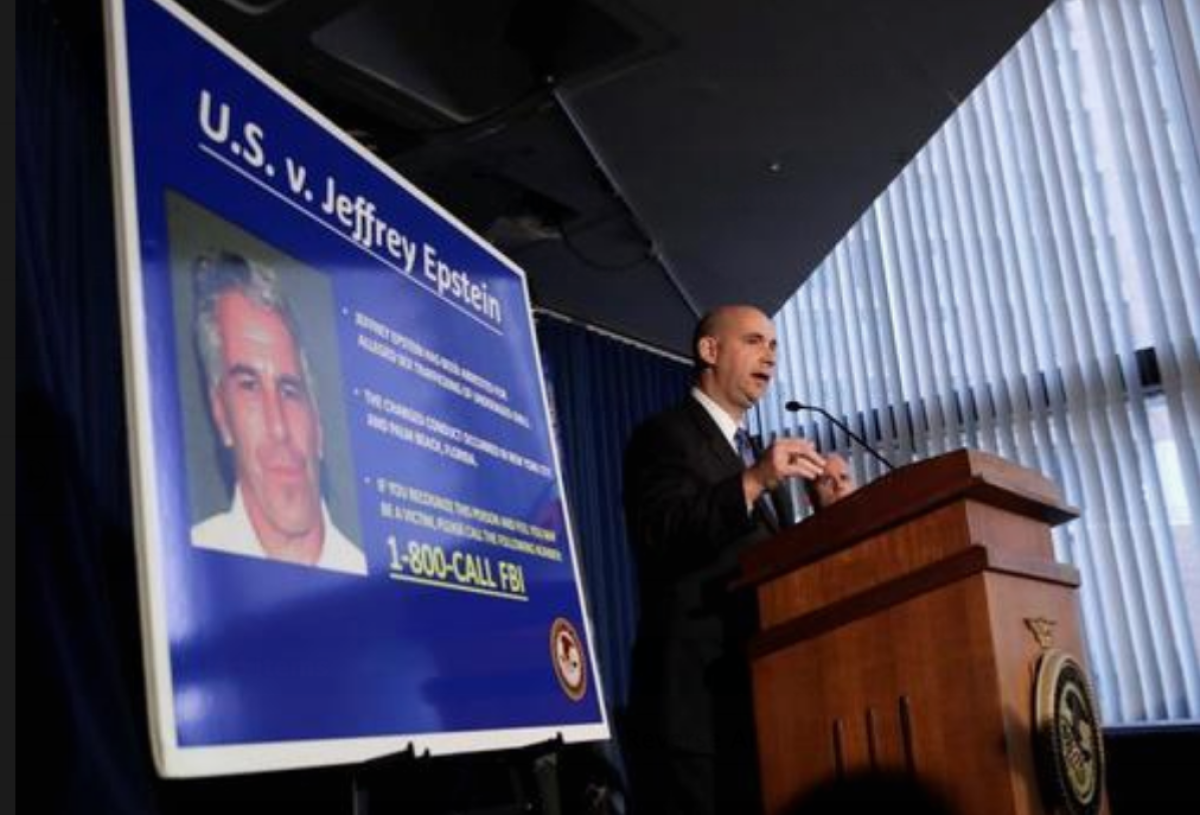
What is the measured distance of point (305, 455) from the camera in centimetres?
127

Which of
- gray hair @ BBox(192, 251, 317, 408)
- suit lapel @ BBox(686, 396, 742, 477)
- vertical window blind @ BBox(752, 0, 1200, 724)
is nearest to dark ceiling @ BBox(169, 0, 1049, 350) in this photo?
vertical window blind @ BBox(752, 0, 1200, 724)

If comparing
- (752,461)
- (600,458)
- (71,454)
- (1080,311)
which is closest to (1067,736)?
(752,461)

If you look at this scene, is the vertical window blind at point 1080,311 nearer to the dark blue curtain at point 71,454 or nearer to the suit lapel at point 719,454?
the suit lapel at point 719,454

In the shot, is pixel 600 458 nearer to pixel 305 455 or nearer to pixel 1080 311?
pixel 1080 311

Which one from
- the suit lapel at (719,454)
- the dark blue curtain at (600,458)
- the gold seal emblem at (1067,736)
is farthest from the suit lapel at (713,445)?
the dark blue curtain at (600,458)

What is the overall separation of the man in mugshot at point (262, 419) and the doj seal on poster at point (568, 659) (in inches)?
19.5

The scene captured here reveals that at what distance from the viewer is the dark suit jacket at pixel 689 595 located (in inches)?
76.2

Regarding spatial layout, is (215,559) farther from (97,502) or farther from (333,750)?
(97,502)

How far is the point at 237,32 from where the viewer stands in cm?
238

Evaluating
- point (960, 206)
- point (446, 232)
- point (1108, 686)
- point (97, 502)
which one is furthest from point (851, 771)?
point (960, 206)

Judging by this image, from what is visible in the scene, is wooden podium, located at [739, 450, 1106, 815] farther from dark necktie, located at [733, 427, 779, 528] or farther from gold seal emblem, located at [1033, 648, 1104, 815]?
dark necktie, located at [733, 427, 779, 528]

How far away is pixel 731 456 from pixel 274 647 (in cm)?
126

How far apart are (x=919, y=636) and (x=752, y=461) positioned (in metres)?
0.79

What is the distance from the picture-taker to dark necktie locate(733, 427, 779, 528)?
222cm
